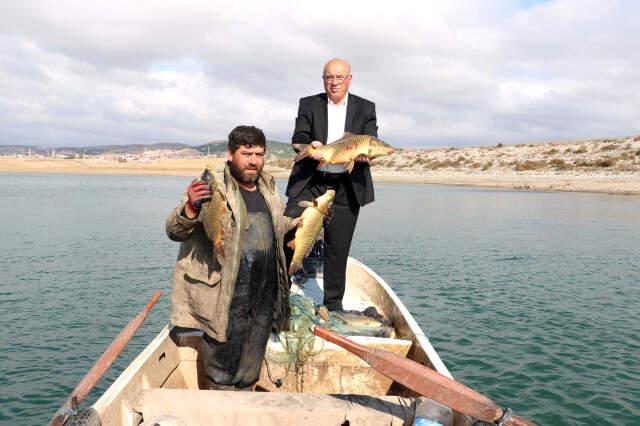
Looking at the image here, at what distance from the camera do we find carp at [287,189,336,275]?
16.0 ft

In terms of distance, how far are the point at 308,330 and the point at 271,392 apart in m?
1.20

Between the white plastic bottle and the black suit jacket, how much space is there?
2.87 meters

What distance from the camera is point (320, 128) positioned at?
622cm

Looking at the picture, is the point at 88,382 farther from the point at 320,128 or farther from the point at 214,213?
the point at 320,128

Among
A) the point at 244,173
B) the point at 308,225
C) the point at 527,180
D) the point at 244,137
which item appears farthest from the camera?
the point at 527,180

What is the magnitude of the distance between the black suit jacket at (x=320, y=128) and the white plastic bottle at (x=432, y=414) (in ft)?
9.42

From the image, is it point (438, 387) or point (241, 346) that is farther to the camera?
point (241, 346)

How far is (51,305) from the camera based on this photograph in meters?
11.8

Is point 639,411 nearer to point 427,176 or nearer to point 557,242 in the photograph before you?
point 557,242

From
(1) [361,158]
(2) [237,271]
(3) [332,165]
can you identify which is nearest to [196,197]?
(2) [237,271]

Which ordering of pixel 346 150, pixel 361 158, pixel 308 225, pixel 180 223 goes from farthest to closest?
pixel 361 158 → pixel 346 150 → pixel 308 225 → pixel 180 223

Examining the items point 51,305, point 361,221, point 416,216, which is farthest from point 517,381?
point 416,216

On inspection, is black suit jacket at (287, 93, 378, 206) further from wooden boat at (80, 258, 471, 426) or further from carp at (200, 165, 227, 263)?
carp at (200, 165, 227, 263)

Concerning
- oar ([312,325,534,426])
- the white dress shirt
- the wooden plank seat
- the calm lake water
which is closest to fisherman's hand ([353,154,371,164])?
the white dress shirt
